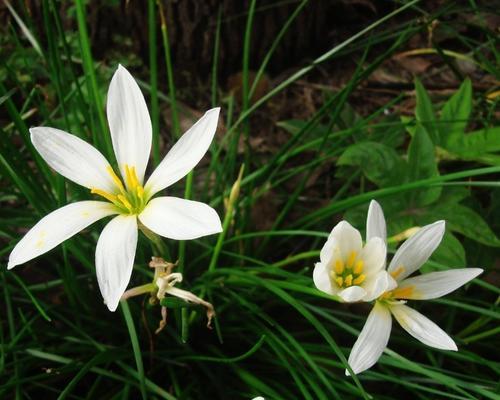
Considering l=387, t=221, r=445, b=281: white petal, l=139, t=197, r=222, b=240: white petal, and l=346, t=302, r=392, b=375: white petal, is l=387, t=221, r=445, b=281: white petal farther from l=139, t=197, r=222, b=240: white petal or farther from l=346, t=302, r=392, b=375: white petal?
l=139, t=197, r=222, b=240: white petal

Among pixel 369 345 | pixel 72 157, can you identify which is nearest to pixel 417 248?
pixel 369 345

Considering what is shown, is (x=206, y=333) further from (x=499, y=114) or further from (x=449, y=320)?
(x=499, y=114)

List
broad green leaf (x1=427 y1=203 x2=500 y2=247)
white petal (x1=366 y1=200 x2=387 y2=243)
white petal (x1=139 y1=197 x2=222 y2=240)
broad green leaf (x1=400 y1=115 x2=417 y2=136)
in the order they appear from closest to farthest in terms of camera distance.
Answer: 1. white petal (x1=139 y1=197 x2=222 y2=240)
2. white petal (x1=366 y1=200 x2=387 y2=243)
3. broad green leaf (x1=427 y1=203 x2=500 y2=247)
4. broad green leaf (x1=400 y1=115 x2=417 y2=136)

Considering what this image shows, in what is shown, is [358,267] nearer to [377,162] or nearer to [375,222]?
[375,222]

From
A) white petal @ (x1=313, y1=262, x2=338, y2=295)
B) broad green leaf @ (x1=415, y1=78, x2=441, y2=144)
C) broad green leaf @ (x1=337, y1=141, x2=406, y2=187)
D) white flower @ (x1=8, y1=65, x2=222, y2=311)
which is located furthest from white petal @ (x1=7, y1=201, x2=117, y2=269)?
broad green leaf @ (x1=415, y1=78, x2=441, y2=144)

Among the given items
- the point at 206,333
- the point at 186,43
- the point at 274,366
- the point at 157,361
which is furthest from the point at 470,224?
the point at 186,43

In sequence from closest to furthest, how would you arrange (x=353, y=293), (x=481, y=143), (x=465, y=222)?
(x=353, y=293) < (x=465, y=222) < (x=481, y=143)
